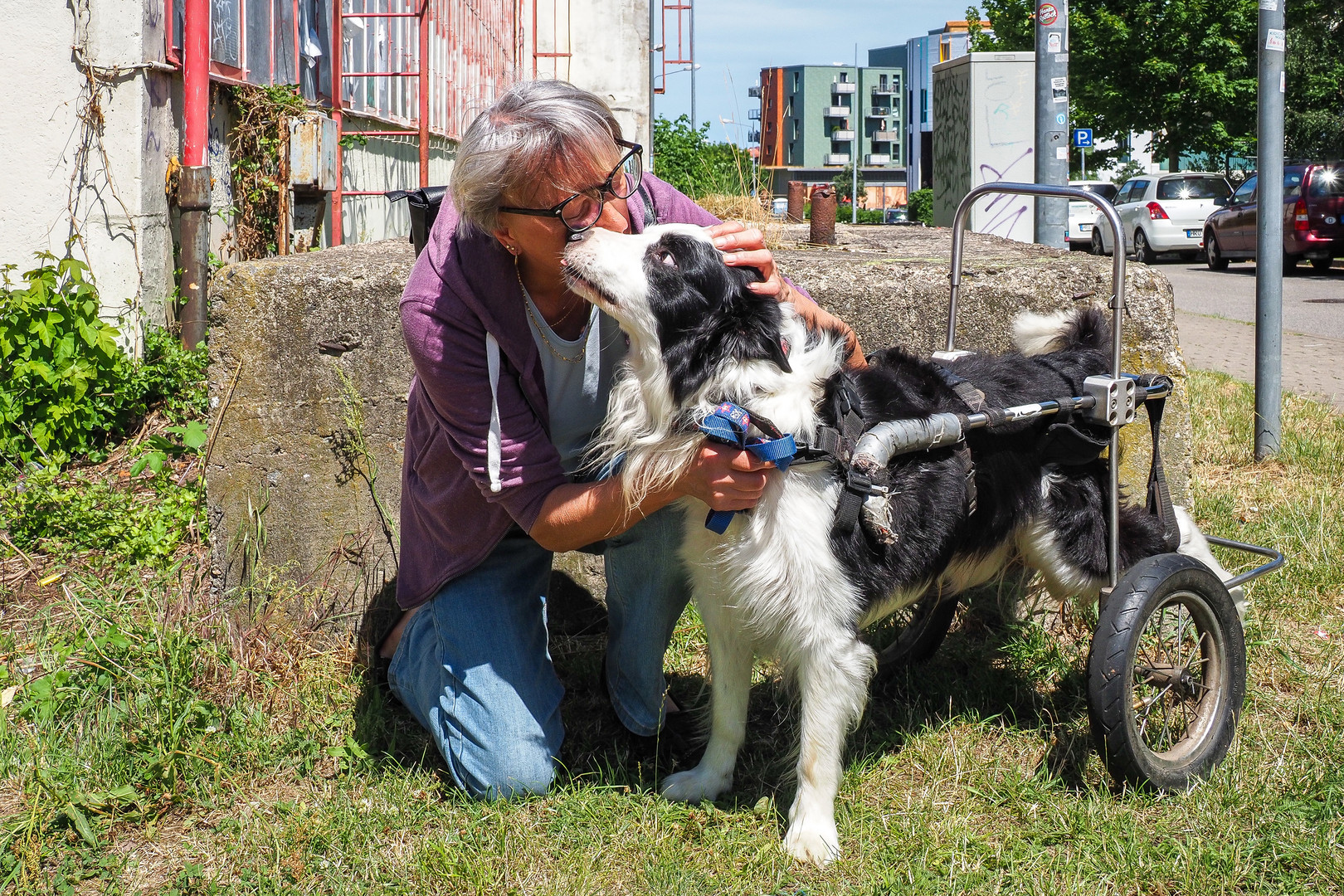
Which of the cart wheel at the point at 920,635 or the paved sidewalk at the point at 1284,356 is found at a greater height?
the paved sidewalk at the point at 1284,356

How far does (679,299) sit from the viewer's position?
2088mm

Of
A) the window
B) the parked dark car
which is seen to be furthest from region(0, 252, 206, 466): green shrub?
the window

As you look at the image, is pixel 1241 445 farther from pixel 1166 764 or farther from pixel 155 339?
pixel 155 339

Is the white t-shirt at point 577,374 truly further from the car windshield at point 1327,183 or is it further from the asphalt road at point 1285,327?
the car windshield at point 1327,183

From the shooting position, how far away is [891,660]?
10.4 ft

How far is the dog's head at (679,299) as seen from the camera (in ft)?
6.79

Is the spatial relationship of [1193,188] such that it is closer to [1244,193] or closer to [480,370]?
[1244,193]

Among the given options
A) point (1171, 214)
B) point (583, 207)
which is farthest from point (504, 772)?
point (1171, 214)

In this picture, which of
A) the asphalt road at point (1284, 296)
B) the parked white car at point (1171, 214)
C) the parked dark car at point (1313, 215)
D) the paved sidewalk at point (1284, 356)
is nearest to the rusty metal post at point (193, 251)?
the paved sidewalk at point (1284, 356)

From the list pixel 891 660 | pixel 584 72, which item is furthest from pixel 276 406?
pixel 584 72

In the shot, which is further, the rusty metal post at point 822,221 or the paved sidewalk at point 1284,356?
the paved sidewalk at point 1284,356

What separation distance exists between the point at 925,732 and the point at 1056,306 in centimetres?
136

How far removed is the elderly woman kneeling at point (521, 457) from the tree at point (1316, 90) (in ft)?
87.3

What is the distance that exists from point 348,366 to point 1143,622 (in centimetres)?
221
